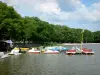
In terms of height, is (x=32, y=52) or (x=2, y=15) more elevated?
(x=2, y=15)

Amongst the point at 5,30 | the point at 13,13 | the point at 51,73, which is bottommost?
the point at 51,73

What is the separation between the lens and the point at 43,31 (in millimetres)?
184625

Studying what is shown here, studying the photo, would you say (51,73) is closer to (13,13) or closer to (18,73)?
(18,73)

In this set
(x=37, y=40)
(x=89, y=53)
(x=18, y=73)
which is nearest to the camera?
(x=18, y=73)

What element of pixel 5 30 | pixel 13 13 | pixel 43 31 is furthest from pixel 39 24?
pixel 5 30

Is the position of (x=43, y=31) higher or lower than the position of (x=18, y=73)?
higher

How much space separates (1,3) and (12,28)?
9814mm

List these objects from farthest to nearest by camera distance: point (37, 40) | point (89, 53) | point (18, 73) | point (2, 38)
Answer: point (37, 40) < point (2, 38) < point (89, 53) < point (18, 73)

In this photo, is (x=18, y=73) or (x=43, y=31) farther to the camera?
(x=43, y=31)

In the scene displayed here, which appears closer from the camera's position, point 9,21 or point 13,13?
point 9,21

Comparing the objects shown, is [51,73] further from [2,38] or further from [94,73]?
[2,38]

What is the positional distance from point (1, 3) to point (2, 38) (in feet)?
41.3

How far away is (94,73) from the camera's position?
45.0m

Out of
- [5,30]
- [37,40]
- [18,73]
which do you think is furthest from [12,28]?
[37,40]
